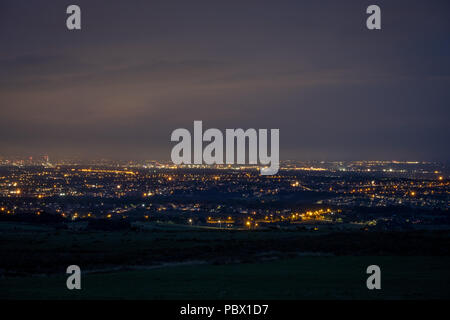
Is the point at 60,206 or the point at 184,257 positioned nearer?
the point at 184,257

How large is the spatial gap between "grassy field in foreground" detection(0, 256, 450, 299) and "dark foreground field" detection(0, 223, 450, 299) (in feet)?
0.12

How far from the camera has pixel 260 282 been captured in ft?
77.0

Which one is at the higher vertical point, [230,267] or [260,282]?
[260,282]

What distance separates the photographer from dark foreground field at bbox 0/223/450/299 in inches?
816

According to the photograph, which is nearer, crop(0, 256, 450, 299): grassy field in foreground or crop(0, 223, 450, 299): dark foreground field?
crop(0, 256, 450, 299): grassy field in foreground

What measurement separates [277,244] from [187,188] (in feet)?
392

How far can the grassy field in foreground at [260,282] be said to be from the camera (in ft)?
65.8

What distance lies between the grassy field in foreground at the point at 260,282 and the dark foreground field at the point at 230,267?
1.4 inches

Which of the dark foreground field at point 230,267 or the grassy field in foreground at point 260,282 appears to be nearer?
the grassy field in foreground at point 260,282

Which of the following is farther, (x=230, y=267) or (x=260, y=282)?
(x=230, y=267)

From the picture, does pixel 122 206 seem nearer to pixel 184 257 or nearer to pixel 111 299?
pixel 184 257

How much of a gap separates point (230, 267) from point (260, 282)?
5635 mm

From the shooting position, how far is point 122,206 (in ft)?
385
